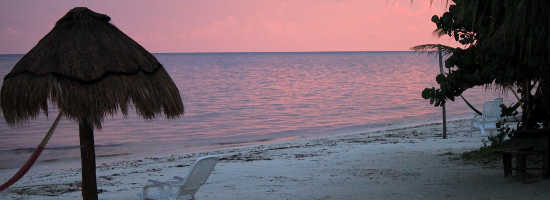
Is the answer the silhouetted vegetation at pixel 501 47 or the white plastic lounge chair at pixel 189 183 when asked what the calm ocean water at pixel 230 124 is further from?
the white plastic lounge chair at pixel 189 183

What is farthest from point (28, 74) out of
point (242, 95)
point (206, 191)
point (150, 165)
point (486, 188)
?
point (242, 95)

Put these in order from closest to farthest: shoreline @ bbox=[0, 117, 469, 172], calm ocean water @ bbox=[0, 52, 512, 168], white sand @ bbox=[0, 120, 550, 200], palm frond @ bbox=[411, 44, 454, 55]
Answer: white sand @ bbox=[0, 120, 550, 200] < palm frond @ bbox=[411, 44, 454, 55] < shoreline @ bbox=[0, 117, 469, 172] < calm ocean water @ bbox=[0, 52, 512, 168]

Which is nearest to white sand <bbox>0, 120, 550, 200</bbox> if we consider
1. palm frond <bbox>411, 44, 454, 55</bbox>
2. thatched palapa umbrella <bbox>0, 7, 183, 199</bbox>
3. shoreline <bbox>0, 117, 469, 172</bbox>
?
shoreline <bbox>0, 117, 469, 172</bbox>

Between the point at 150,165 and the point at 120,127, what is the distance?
9.00m

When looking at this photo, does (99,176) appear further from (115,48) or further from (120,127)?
(120,127)

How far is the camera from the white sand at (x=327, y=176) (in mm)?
6539

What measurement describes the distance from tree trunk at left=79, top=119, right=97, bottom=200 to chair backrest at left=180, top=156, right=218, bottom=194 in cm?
104

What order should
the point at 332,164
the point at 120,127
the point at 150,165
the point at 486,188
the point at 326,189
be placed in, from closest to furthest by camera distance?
the point at 486,188 → the point at 326,189 → the point at 332,164 → the point at 150,165 → the point at 120,127

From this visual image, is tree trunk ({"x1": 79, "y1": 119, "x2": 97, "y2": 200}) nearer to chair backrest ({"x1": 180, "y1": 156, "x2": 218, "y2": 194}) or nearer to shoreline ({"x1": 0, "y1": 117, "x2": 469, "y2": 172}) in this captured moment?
chair backrest ({"x1": 180, "y1": 156, "x2": 218, "y2": 194})

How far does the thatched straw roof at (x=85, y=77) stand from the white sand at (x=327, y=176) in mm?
2278

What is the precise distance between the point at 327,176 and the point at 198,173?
2.86 m

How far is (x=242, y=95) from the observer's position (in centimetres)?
3712

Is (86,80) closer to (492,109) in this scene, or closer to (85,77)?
(85,77)

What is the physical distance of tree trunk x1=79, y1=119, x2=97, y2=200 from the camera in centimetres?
492
